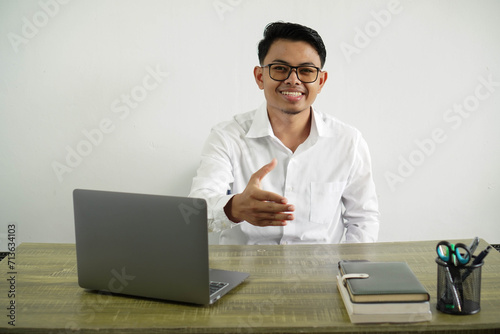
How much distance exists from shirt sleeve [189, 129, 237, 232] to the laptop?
376 mm

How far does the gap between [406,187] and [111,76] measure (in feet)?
5.65

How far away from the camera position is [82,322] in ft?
3.91

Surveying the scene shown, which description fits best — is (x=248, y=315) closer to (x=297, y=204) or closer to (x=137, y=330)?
(x=137, y=330)

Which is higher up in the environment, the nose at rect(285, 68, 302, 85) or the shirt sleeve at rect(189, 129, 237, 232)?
the nose at rect(285, 68, 302, 85)

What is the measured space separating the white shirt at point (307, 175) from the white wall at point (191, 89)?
60 cm

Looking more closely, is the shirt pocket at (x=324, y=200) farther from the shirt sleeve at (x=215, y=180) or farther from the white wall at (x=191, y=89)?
the white wall at (x=191, y=89)

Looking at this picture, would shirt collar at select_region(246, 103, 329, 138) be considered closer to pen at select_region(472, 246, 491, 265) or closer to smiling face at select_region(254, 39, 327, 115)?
smiling face at select_region(254, 39, 327, 115)

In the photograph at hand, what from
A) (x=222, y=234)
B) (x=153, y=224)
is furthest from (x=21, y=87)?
(x=153, y=224)

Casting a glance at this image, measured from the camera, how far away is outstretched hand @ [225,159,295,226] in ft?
4.82

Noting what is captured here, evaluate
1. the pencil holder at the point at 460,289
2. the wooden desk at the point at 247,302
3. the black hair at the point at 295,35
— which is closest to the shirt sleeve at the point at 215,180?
the wooden desk at the point at 247,302

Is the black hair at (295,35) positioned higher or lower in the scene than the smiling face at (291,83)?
higher

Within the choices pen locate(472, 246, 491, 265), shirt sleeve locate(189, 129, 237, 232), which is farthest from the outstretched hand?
pen locate(472, 246, 491, 265)

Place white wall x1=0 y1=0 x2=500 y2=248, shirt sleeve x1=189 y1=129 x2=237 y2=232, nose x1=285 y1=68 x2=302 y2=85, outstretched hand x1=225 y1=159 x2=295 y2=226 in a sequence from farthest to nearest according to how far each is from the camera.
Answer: white wall x1=0 y1=0 x2=500 y2=248
nose x1=285 y1=68 x2=302 y2=85
shirt sleeve x1=189 y1=129 x2=237 y2=232
outstretched hand x1=225 y1=159 x2=295 y2=226

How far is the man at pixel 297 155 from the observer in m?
2.13
